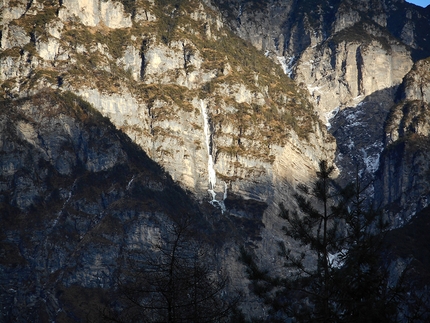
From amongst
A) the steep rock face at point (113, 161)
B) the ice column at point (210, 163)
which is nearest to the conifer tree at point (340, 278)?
the steep rock face at point (113, 161)

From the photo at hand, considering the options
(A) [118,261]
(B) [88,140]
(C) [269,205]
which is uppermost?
(B) [88,140]

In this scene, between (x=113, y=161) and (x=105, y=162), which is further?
(x=113, y=161)

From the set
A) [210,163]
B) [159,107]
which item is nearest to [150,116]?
[159,107]

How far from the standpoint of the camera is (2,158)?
15675 cm

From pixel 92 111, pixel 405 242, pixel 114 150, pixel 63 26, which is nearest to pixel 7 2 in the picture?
pixel 63 26

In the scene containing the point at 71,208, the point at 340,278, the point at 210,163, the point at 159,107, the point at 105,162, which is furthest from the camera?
the point at 159,107

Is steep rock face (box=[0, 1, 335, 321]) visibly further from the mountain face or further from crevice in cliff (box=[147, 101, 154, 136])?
crevice in cliff (box=[147, 101, 154, 136])

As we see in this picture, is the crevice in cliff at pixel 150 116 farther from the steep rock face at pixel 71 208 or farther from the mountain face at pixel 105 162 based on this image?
the steep rock face at pixel 71 208

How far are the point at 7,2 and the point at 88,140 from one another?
48.4 m

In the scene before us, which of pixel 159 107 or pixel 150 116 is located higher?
pixel 159 107

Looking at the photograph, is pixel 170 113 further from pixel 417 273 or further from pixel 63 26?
pixel 417 273

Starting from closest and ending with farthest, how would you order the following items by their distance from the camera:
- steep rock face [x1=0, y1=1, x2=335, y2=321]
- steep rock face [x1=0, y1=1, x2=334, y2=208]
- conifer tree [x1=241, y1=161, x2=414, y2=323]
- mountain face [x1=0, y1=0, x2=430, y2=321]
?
conifer tree [x1=241, y1=161, x2=414, y2=323], mountain face [x1=0, y1=0, x2=430, y2=321], steep rock face [x1=0, y1=1, x2=335, y2=321], steep rock face [x1=0, y1=1, x2=334, y2=208]

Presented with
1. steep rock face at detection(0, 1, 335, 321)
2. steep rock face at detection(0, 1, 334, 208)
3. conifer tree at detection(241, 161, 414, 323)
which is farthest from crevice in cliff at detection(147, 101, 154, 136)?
conifer tree at detection(241, 161, 414, 323)

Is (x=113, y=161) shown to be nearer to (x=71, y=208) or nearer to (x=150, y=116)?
(x=71, y=208)
